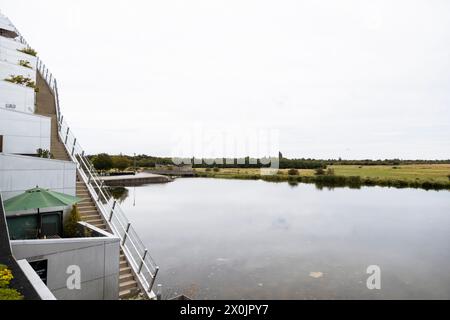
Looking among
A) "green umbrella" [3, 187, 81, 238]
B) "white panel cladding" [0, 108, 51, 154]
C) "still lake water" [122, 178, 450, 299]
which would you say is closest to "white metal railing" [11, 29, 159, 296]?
"still lake water" [122, 178, 450, 299]

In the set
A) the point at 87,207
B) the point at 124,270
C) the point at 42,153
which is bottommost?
the point at 124,270

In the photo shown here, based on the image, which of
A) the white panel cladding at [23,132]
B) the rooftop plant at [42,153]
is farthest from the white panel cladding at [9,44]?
the rooftop plant at [42,153]

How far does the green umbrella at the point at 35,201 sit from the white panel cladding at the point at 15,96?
842 centimetres

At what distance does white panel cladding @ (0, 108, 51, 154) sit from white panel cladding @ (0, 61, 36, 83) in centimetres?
538

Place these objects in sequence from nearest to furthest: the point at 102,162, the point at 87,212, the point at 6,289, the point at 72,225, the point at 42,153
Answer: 1. the point at 6,289
2. the point at 72,225
3. the point at 87,212
4. the point at 42,153
5. the point at 102,162

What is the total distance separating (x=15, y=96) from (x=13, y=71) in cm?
247

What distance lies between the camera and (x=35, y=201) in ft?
31.1

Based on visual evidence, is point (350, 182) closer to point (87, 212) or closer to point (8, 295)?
point (87, 212)

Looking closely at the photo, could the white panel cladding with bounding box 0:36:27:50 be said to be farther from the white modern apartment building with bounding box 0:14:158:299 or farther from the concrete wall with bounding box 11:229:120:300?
the concrete wall with bounding box 11:229:120:300

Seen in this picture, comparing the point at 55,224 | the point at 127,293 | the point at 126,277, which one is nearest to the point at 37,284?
the point at 127,293

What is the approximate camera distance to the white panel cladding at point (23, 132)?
13.2m

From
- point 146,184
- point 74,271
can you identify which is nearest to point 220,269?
point 74,271
